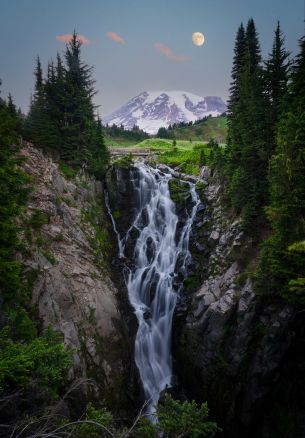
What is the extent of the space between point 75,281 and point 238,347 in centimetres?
978

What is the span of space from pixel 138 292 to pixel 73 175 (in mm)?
10370

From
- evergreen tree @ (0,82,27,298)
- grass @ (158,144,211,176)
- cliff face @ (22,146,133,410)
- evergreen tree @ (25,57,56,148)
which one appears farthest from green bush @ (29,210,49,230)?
grass @ (158,144,211,176)

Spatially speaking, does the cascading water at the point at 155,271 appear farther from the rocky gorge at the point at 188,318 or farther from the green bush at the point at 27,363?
the green bush at the point at 27,363

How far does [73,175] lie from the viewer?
70.2ft

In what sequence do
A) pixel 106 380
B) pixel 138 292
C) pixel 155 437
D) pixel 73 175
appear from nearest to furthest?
pixel 155 437 < pixel 106 380 < pixel 138 292 < pixel 73 175

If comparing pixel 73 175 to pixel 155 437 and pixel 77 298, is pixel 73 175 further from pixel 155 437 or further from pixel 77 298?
pixel 155 437

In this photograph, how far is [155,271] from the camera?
20938 millimetres

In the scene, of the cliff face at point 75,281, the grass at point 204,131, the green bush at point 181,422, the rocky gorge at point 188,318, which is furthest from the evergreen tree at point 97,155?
the grass at point 204,131

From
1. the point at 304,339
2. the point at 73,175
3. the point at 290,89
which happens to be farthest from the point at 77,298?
the point at 290,89

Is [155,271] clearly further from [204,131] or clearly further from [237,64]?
[204,131]

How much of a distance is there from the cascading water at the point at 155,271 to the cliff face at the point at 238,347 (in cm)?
116

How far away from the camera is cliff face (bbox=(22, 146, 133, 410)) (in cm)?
1350

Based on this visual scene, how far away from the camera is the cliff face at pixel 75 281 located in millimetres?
13500

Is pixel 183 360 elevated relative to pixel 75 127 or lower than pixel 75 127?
lower
